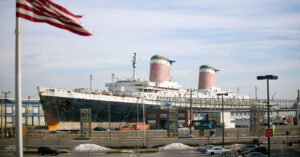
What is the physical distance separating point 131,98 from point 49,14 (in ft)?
226

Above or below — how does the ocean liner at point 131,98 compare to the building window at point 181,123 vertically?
above

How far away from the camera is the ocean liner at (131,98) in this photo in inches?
2628

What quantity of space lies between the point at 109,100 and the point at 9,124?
2750 centimetres

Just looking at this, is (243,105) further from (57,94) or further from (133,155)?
(133,155)

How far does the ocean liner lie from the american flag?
152ft

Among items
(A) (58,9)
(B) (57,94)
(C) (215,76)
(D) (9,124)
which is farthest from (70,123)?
(C) (215,76)

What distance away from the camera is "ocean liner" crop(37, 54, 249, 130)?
219 feet

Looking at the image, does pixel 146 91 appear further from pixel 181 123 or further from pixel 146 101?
pixel 181 123

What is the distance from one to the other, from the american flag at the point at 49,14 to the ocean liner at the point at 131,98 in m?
46.4

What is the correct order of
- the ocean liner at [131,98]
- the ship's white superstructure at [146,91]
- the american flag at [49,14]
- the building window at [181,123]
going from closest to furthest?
1. the american flag at [49,14]
2. the ocean liner at [131,98]
3. the ship's white superstructure at [146,91]
4. the building window at [181,123]

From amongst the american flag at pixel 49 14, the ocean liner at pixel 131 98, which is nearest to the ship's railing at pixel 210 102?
the ocean liner at pixel 131 98

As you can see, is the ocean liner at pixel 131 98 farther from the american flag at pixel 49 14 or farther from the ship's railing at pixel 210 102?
the american flag at pixel 49 14

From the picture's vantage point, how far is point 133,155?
33.6m

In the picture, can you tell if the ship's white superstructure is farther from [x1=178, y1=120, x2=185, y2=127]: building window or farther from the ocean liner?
[x1=178, y1=120, x2=185, y2=127]: building window
